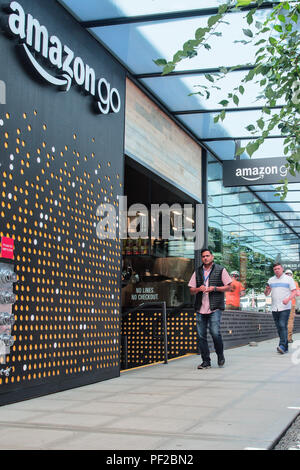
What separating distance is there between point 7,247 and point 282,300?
6.32 m

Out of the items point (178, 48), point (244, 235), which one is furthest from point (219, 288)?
point (244, 235)

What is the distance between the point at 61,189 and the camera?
20.4 ft

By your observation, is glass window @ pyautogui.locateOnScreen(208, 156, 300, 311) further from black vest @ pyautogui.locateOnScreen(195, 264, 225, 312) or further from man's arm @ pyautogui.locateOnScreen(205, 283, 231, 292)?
man's arm @ pyautogui.locateOnScreen(205, 283, 231, 292)

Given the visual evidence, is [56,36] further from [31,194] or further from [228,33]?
[228,33]

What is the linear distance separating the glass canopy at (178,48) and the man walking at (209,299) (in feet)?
8.67

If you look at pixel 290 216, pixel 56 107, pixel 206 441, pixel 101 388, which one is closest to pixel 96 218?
pixel 56 107

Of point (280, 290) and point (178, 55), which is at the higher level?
point (178, 55)

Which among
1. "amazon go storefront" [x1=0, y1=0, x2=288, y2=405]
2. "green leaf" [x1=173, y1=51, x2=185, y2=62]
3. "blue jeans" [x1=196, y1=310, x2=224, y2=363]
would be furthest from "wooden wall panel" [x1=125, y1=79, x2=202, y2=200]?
"green leaf" [x1=173, y1=51, x2=185, y2=62]

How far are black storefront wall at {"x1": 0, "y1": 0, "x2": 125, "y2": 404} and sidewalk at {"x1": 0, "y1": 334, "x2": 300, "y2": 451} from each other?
1.24 ft

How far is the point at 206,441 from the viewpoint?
365 centimetres

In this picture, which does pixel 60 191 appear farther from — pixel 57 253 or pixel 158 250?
pixel 158 250

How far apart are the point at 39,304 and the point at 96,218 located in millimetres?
1684

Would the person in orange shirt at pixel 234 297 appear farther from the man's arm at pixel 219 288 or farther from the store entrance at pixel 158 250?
the man's arm at pixel 219 288

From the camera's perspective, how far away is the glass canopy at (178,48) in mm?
6668
